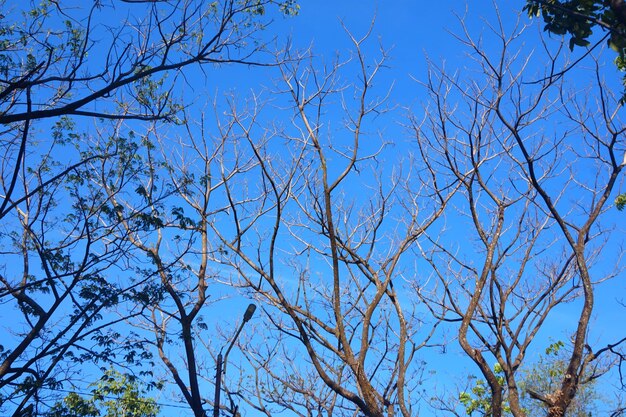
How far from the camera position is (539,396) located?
8.12 metres

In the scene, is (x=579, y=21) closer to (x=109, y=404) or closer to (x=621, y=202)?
(x=621, y=202)

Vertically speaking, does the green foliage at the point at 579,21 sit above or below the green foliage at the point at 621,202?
above

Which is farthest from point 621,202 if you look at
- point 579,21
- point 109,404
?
point 109,404

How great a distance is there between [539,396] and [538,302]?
3989mm

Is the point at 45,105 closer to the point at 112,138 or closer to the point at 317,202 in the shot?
the point at 112,138

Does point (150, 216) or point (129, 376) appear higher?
point (150, 216)

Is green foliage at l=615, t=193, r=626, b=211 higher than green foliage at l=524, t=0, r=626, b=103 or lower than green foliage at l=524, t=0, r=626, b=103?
lower

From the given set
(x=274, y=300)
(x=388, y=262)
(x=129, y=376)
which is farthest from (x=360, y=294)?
(x=129, y=376)

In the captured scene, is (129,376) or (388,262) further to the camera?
(388,262)

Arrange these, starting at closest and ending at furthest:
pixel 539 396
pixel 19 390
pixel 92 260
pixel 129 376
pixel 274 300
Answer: pixel 539 396 < pixel 19 390 < pixel 92 260 < pixel 129 376 < pixel 274 300

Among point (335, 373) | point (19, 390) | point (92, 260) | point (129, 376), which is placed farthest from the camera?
point (335, 373)

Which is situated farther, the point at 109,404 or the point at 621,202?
the point at 109,404

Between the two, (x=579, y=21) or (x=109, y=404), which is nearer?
(x=579, y=21)

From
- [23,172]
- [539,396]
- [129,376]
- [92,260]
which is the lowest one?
[539,396]
